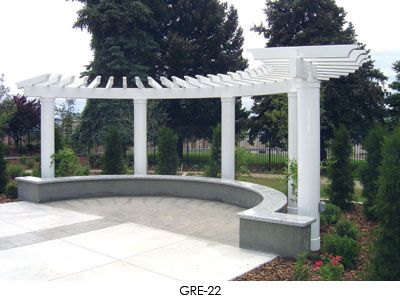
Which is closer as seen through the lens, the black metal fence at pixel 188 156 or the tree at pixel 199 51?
the black metal fence at pixel 188 156

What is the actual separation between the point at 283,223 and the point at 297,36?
1605 cm

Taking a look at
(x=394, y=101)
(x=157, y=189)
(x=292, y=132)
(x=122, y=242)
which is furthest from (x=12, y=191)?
(x=394, y=101)

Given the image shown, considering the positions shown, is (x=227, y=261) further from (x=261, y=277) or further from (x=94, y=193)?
(x=94, y=193)

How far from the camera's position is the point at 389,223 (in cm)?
541

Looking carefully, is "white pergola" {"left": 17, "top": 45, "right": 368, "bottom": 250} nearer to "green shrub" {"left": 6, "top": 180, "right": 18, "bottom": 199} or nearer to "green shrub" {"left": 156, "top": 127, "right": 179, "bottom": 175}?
"green shrub" {"left": 6, "top": 180, "right": 18, "bottom": 199}

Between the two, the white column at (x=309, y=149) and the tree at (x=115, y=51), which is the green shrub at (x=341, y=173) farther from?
the tree at (x=115, y=51)

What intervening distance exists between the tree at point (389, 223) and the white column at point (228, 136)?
22.1ft

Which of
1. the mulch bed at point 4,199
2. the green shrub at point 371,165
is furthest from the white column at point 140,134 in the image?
the green shrub at point 371,165

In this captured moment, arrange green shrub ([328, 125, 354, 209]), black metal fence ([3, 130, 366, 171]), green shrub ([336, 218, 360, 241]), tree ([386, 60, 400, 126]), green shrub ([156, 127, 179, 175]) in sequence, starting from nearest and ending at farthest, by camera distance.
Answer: green shrub ([336, 218, 360, 241]) → green shrub ([328, 125, 354, 209]) → green shrub ([156, 127, 179, 175]) → tree ([386, 60, 400, 126]) → black metal fence ([3, 130, 366, 171])

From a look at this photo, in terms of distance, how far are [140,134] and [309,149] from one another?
7.25m

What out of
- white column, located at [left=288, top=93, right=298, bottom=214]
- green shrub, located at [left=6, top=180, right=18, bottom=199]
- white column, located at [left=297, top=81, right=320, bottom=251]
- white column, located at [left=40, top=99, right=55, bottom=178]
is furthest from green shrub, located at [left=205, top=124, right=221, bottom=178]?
white column, located at [left=297, top=81, right=320, bottom=251]

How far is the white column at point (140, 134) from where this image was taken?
Result: 13.3m

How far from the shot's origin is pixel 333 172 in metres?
10.6

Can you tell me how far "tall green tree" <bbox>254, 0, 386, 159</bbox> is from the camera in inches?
806
